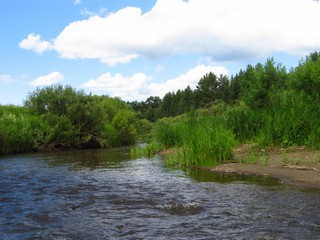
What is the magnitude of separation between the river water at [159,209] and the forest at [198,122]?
5.81 m

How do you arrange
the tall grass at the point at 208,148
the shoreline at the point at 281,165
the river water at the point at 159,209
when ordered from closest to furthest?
1. the river water at the point at 159,209
2. the shoreline at the point at 281,165
3. the tall grass at the point at 208,148

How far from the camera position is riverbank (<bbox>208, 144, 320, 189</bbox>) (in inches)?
542

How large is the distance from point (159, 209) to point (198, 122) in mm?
18036

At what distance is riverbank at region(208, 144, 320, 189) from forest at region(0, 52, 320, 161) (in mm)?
823

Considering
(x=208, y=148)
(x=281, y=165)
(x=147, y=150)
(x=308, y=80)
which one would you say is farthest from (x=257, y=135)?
(x=308, y=80)

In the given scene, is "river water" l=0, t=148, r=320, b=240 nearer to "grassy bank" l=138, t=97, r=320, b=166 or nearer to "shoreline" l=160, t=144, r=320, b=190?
"shoreline" l=160, t=144, r=320, b=190

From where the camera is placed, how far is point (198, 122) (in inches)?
1094

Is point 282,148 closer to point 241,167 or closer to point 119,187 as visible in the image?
point 241,167

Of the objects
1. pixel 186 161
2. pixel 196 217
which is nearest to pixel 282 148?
pixel 186 161

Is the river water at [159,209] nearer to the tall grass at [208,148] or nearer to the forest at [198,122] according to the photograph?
the tall grass at [208,148]

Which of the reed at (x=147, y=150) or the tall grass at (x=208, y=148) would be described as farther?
the reed at (x=147, y=150)

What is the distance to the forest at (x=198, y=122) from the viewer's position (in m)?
19.4

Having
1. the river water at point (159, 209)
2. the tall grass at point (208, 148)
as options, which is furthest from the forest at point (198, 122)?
the river water at point (159, 209)

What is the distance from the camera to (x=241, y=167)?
55.9 ft
